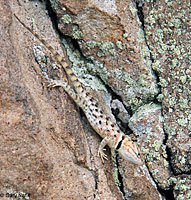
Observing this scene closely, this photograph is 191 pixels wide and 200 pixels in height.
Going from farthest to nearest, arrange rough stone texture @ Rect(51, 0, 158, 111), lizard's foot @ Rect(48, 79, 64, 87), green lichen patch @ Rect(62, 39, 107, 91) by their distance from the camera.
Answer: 1. green lichen patch @ Rect(62, 39, 107, 91)
2. rough stone texture @ Rect(51, 0, 158, 111)
3. lizard's foot @ Rect(48, 79, 64, 87)

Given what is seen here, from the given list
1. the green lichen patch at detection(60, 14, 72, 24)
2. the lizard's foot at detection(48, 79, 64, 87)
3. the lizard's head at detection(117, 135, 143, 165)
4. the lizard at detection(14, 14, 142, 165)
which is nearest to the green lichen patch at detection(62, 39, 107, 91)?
the lizard at detection(14, 14, 142, 165)

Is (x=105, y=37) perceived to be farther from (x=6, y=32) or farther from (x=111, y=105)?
(x=6, y=32)

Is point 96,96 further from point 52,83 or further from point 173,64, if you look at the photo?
point 173,64

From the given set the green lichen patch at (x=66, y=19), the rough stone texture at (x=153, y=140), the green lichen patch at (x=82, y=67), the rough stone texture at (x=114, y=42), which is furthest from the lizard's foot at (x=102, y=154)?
the green lichen patch at (x=66, y=19)

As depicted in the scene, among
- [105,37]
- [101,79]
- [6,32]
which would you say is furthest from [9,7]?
[101,79]

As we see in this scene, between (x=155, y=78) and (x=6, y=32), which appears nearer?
(x=6, y=32)

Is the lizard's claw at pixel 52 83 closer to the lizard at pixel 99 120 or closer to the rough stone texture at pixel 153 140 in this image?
the lizard at pixel 99 120

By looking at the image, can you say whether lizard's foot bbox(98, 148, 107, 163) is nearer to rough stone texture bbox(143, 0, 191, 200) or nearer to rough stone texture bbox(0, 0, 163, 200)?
rough stone texture bbox(0, 0, 163, 200)
